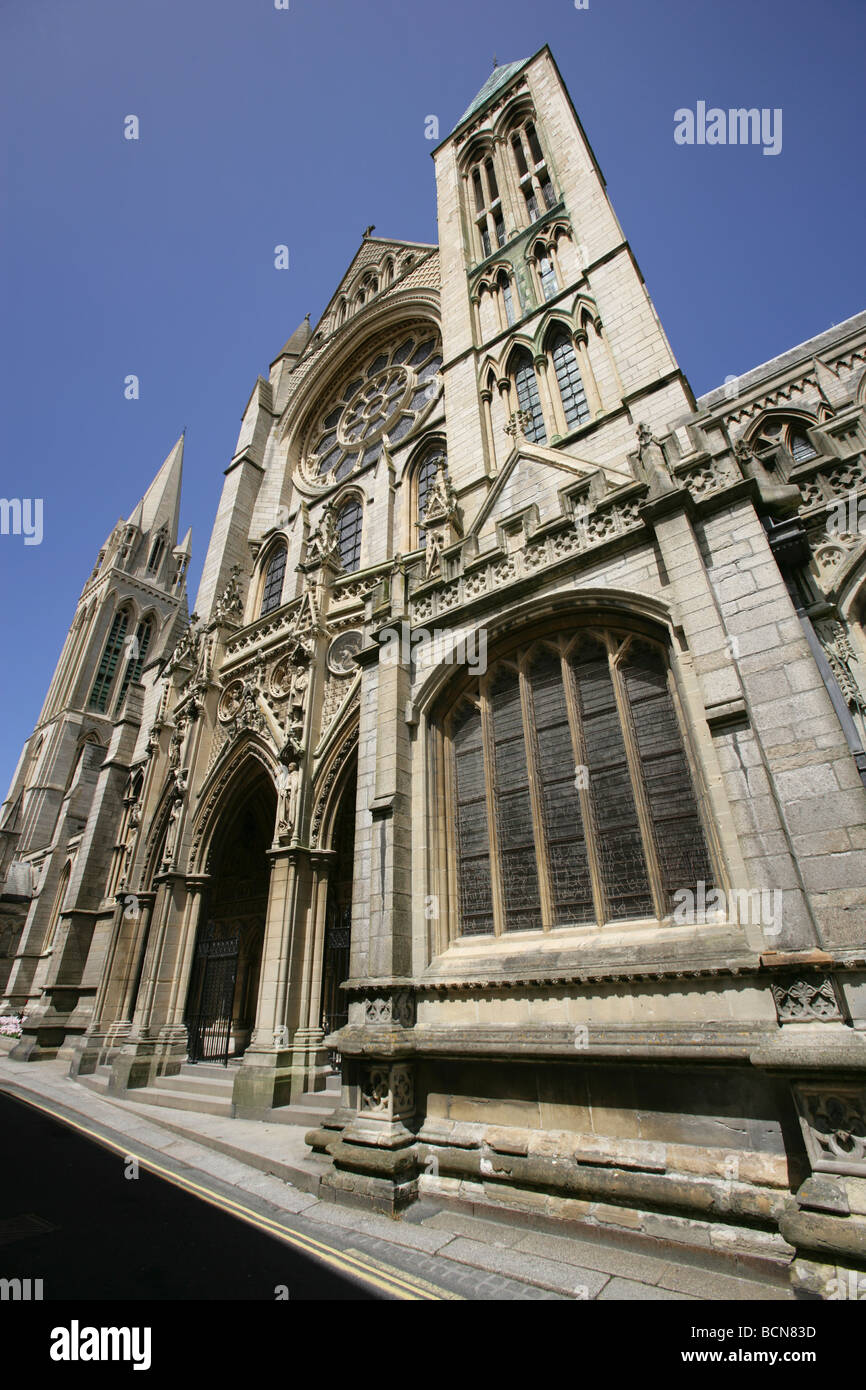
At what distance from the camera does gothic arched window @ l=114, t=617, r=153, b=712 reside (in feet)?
172

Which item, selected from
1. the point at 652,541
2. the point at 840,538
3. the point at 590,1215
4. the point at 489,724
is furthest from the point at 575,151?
the point at 590,1215

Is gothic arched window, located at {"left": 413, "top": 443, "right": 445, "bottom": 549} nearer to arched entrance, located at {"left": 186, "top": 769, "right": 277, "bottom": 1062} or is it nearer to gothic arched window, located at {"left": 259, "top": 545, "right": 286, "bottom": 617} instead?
gothic arched window, located at {"left": 259, "top": 545, "right": 286, "bottom": 617}

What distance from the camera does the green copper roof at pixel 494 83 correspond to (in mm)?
20875

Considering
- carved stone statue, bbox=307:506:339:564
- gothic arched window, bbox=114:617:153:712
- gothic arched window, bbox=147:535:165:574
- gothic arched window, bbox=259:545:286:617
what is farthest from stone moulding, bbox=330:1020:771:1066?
gothic arched window, bbox=147:535:165:574

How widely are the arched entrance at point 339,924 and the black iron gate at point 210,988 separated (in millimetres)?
2236

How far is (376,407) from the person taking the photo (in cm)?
2280

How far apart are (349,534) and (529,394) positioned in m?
7.23

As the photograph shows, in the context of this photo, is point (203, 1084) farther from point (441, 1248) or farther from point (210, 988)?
point (441, 1248)

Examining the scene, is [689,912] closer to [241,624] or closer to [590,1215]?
[590,1215]

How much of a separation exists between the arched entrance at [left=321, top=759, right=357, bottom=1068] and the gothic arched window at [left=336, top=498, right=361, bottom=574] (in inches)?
292

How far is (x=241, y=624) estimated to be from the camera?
19.8 meters

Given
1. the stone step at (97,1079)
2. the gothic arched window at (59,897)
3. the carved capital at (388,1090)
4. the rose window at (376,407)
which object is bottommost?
the stone step at (97,1079)

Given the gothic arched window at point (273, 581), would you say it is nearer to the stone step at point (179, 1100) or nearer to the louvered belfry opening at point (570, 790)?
the stone step at point (179, 1100)

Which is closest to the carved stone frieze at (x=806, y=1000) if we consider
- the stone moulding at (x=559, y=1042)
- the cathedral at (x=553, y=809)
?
the cathedral at (x=553, y=809)
